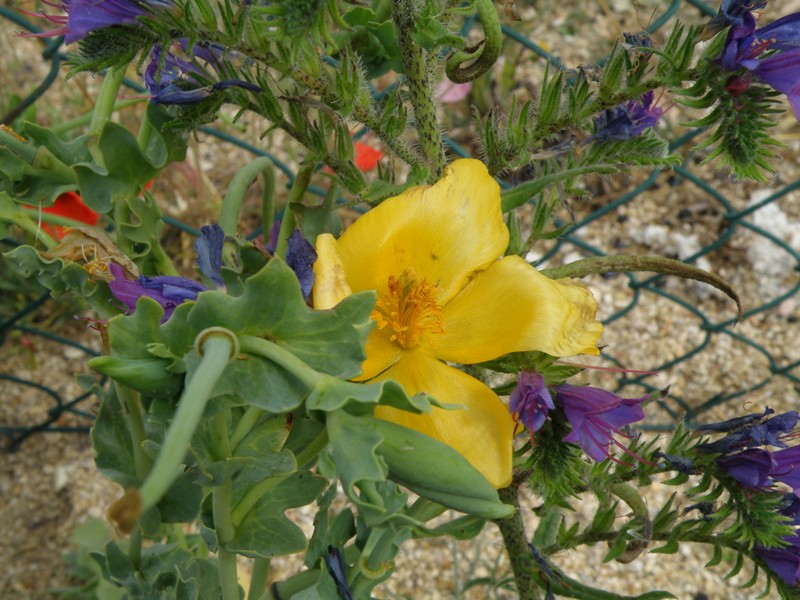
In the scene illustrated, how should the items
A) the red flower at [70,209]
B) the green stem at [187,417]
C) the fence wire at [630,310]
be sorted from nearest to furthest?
1. the green stem at [187,417]
2. the red flower at [70,209]
3. the fence wire at [630,310]

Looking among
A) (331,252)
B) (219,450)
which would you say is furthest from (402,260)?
(219,450)

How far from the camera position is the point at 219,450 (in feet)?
1.88

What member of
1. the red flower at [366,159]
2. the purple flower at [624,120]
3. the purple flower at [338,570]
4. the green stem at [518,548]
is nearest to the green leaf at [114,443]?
the purple flower at [338,570]

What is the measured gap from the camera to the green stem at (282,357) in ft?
1.49

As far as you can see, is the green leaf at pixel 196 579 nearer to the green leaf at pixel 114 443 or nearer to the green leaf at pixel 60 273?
the green leaf at pixel 114 443

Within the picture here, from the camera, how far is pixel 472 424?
22.7 inches

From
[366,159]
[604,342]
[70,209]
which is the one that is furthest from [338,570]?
[604,342]

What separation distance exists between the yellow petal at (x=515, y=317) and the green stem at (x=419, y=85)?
0.35 feet

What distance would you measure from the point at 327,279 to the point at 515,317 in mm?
133

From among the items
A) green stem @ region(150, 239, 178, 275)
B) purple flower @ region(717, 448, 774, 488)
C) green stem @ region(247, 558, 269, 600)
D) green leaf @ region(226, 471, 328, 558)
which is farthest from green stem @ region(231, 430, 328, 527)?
purple flower @ region(717, 448, 774, 488)

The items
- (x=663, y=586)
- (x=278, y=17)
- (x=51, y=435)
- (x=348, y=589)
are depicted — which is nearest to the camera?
(x=278, y=17)

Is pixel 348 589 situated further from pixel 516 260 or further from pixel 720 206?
pixel 720 206

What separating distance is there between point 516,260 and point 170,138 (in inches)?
11.7

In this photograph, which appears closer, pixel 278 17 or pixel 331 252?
pixel 278 17
